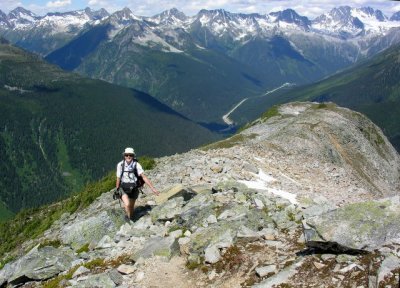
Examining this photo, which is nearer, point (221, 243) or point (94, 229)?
point (221, 243)

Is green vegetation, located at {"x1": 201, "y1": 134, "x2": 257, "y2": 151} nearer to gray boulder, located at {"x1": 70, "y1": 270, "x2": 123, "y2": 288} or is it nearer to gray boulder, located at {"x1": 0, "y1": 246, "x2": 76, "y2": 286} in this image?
gray boulder, located at {"x1": 0, "y1": 246, "x2": 76, "y2": 286}

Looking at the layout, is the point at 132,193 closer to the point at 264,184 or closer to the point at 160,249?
the point at 160,249

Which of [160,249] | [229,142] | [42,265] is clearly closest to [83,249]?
[42,265]

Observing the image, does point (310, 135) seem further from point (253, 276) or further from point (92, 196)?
point (253, 276)

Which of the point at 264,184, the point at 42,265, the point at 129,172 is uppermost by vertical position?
the point at 129,172

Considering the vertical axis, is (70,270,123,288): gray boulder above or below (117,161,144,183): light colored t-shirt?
below

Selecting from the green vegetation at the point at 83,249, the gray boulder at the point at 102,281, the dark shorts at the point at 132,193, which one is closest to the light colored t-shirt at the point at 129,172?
the dark shorts at the point at 132,193

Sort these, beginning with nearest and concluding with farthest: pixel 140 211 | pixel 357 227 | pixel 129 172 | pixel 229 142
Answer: pixel 357 227, pixel 129 172, pixel 140 211, pixel 229 142

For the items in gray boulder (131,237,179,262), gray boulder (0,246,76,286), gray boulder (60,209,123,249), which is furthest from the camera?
gray boulder (60,209,123,249)

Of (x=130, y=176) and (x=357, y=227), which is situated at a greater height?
(x=130, y=176)

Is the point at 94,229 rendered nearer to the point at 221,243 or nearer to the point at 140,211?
the point at 140,211

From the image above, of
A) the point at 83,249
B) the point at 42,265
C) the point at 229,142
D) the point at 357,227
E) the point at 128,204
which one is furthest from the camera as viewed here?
the point at 229,142

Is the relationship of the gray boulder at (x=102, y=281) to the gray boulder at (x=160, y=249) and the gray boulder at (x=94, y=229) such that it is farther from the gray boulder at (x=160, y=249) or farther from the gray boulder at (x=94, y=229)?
the gray boulder at (x=94, y=229)

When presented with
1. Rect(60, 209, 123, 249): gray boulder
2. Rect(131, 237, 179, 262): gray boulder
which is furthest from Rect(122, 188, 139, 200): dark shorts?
Rect(131, 237, 179, 262): gray boulder
